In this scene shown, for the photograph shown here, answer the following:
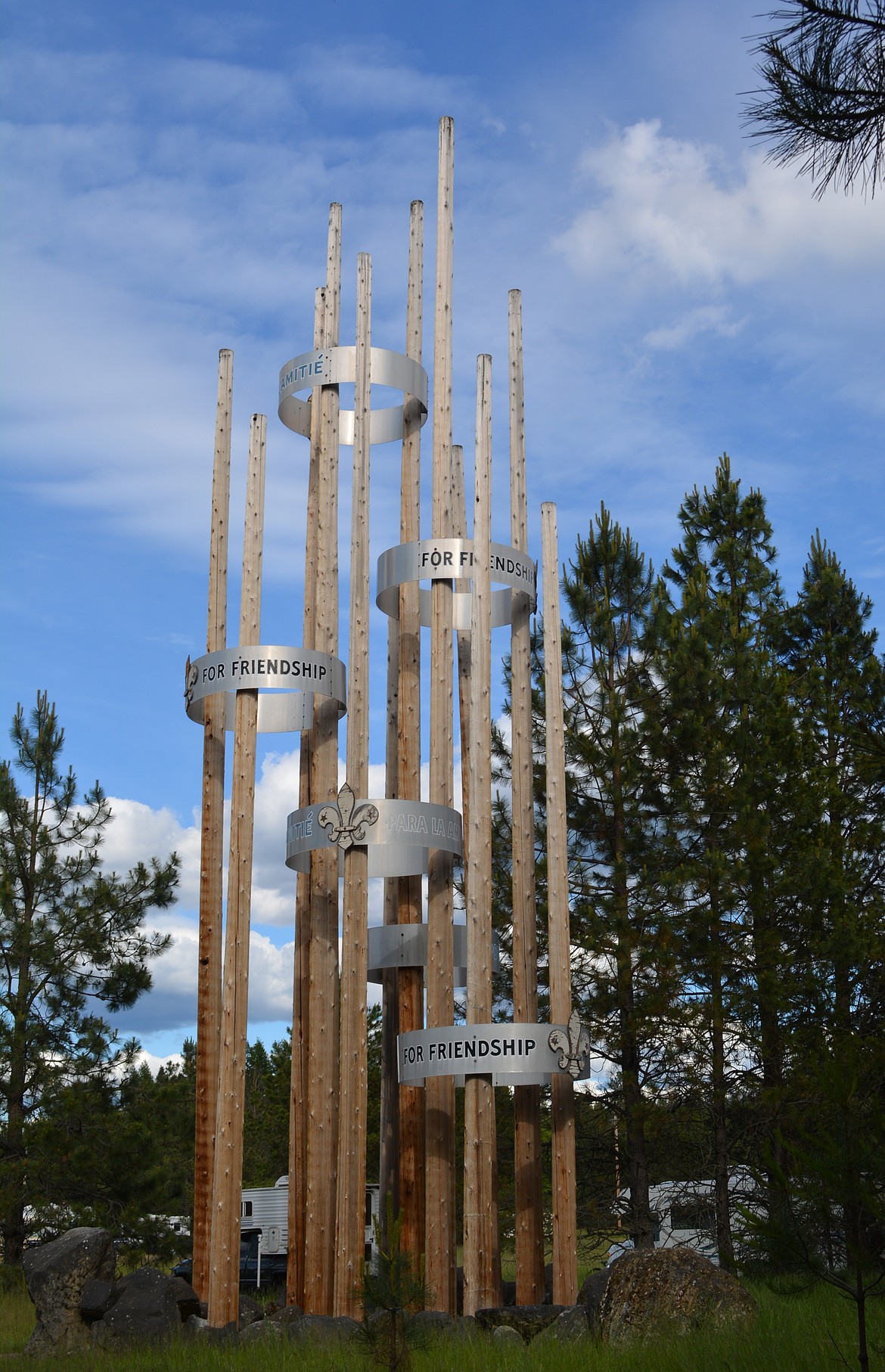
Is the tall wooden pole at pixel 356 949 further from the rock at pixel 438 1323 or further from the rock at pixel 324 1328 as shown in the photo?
the rock at pixel 438 1323

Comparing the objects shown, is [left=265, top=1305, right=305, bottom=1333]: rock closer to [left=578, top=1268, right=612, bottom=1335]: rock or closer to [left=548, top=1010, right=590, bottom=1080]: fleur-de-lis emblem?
[left=578, top=1268, right=612, bottom=1335]: rock

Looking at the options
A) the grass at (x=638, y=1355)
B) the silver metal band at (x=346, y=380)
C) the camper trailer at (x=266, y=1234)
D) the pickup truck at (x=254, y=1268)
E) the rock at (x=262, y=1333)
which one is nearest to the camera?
the grass at (x=638, y=1355)

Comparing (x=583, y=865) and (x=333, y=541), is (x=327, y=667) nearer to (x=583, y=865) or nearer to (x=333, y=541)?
(x=333, y=541)

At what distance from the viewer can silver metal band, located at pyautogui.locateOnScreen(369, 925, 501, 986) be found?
16.3m

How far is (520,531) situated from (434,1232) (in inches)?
309

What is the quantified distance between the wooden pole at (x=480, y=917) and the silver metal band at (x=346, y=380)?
1.87 metres

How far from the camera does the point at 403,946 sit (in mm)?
16344

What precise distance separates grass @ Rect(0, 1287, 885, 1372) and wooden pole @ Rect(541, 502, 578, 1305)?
213 centimetres

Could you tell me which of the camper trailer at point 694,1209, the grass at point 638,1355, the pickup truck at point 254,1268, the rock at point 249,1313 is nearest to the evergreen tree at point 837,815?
the camper trailer at point 694,1209

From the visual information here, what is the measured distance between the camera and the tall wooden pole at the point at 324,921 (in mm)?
14477

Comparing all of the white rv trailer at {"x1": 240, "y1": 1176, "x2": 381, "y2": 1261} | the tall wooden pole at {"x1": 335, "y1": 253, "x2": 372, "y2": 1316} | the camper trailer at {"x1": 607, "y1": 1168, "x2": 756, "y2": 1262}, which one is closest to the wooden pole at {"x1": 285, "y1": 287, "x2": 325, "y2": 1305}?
the tall wooden pole at {"x1": 335, "y1": 253, "x2": 372, "y2": 1316}

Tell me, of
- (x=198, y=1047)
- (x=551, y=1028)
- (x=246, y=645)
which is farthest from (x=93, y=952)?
(x=551, y=1028)

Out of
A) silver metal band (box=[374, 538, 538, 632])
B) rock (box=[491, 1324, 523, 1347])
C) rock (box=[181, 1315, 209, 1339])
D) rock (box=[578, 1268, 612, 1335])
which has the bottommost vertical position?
rock (box=[181, 1315, 209, 1339])

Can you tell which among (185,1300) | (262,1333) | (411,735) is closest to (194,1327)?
(185,1300)
